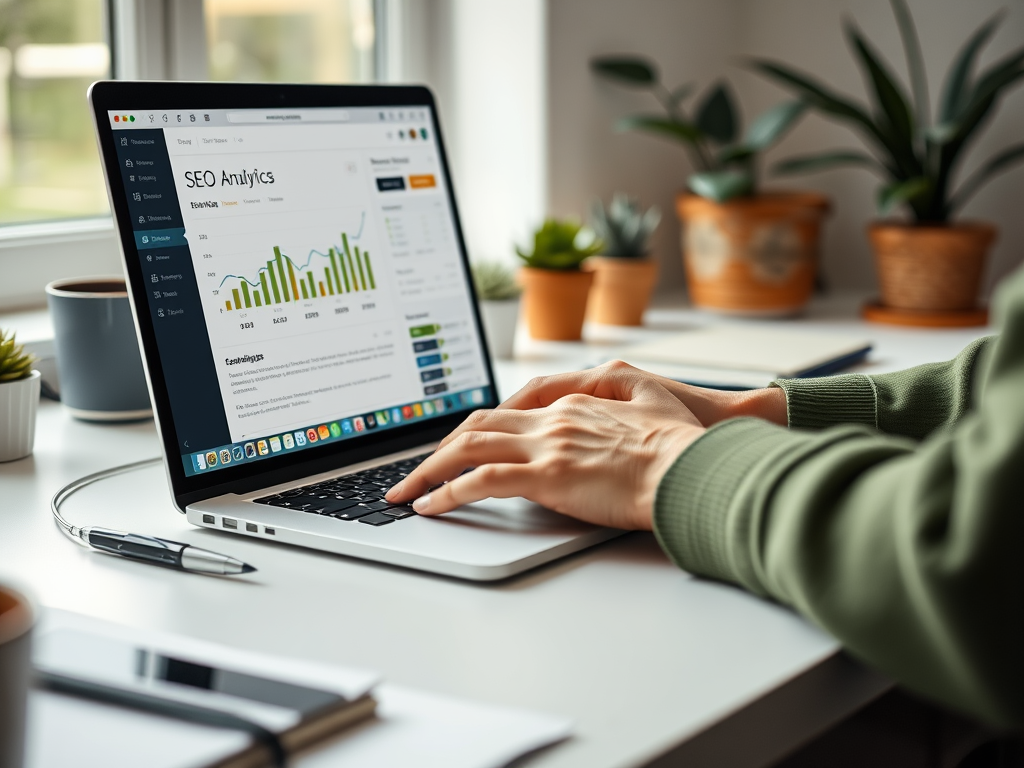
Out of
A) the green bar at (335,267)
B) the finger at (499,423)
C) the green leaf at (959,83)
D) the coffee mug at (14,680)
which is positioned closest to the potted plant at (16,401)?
the green bar at (335,267)

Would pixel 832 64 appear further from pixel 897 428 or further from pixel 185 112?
pixel 185 112

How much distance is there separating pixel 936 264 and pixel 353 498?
1.15m

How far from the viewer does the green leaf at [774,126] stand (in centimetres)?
168

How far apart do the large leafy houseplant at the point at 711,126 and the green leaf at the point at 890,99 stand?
0.11 m

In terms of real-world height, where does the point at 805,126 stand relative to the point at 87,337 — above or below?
above

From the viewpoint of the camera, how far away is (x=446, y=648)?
0.58m

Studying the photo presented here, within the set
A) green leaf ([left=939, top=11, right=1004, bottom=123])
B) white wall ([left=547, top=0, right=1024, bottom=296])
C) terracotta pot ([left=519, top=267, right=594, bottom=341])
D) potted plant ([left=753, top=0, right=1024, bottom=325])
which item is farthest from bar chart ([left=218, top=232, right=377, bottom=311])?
green leaf ([left=939, top=11, right=1004, bottom=123])

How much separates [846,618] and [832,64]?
1.67 m

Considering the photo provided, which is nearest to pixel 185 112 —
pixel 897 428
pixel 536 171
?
pixel 897 428

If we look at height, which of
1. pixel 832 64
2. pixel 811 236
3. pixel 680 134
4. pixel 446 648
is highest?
pixel 832 64

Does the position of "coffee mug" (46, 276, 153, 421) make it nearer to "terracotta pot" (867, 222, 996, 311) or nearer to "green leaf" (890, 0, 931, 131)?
"terracotta pot" (867, 222, 996, 311)

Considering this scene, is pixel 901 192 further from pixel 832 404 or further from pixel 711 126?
pixel 832 404

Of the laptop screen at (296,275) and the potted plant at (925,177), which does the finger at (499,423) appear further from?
the potted plant at (925,177)

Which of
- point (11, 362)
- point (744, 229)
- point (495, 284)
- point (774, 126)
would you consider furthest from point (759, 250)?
point (11, 362)
